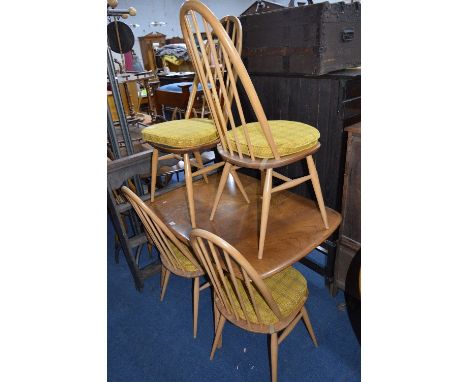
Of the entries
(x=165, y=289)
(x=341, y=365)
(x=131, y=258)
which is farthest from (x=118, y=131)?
(x=341, y=365)

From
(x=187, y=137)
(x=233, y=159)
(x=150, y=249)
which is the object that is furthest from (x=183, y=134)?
(x=150, y=249)

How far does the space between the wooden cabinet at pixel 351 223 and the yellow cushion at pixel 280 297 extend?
0.40m

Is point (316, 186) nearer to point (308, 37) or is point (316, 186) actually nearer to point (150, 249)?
point (308, 37)

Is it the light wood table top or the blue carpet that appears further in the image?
the blue carpet

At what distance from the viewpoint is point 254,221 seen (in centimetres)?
151

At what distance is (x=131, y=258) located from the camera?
190cm

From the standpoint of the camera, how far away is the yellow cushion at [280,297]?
4.02ft

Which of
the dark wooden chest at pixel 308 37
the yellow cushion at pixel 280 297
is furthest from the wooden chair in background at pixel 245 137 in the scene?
the dark wooden chest at pixel 308 37

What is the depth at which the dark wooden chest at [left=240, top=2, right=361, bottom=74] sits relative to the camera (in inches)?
55.3

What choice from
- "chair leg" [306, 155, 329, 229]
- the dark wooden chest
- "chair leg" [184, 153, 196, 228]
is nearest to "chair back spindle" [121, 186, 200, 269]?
"chair leg" [184, 153, 196, 228]

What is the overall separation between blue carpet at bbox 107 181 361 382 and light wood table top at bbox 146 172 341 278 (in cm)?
62

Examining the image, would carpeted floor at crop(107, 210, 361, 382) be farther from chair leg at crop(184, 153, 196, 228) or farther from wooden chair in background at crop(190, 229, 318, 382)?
chair leg at crop(184, 153, 196, 228)

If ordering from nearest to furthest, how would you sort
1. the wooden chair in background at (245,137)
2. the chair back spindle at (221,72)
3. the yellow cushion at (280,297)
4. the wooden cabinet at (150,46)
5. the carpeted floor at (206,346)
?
the chair back spindle at (221,72)
the wooden chair in background at (245,137)
the yellow cushion at (280,297)
the carpeted floor at (206,346)
the wooden cabinet at (150,46)

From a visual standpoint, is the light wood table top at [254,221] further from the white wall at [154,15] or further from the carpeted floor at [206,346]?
the white wall at [154,15]
